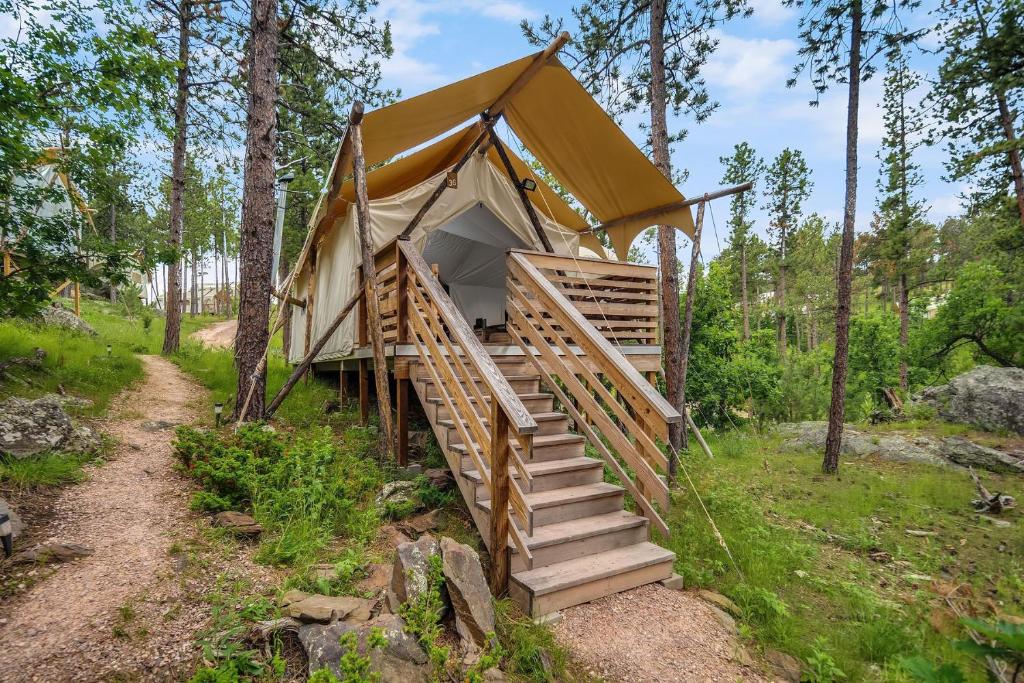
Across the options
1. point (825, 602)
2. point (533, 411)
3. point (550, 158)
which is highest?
point (550, 158)

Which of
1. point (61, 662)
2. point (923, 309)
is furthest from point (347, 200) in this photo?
point (923, 309)

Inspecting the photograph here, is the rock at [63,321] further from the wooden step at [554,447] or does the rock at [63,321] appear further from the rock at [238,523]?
the wooden step at [554,447]

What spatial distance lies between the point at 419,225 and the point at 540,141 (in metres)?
1.99

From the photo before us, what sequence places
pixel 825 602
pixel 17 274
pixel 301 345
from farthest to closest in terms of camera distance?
pixel 301 345
pixel 17 274
pixel 825 602

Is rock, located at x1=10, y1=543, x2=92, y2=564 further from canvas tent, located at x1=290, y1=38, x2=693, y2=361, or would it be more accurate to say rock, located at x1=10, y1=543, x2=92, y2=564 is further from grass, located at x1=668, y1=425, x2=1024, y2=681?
grass, located at x1=668, y1=425, x2=1024, y2=681

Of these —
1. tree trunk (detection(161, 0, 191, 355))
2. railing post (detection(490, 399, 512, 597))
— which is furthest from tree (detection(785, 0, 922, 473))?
tree trunk (detection(161, 0, 191, 355))

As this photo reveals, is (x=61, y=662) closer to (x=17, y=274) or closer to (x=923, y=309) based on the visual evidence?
(x=17, y=274)

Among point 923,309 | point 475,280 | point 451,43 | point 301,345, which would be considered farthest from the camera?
point 923,309

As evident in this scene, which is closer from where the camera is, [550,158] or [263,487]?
[263,487]

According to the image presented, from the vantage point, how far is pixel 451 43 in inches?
246

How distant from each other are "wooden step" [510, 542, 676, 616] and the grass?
1.42ft

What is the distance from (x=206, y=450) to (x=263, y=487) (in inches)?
35.1

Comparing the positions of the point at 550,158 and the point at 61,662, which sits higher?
the point at 550,158

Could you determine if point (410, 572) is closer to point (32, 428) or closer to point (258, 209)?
point (32, 428)
